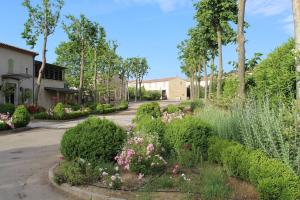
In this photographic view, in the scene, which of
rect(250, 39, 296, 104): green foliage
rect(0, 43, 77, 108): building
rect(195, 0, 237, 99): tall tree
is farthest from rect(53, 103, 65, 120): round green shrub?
rect(250, 39, 296, 104): green foliage

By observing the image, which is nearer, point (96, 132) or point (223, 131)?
point (96, 132)

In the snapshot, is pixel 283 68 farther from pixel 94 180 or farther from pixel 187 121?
pixel 94 180

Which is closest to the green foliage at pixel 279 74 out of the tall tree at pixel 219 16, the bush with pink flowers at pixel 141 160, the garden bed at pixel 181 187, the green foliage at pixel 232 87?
the green foliage at pixel 232 87

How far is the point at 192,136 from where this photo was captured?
366 inches

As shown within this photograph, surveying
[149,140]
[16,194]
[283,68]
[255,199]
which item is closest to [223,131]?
[149,140]

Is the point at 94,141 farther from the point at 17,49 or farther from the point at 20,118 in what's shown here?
the point at 17,49

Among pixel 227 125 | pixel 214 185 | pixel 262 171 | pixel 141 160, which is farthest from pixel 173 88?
pixel 262 171

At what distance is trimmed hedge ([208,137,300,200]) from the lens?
5199 mm

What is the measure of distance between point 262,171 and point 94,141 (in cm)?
407

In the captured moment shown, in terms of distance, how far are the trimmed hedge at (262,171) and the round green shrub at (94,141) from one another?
2.42m

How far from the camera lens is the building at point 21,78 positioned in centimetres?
3669

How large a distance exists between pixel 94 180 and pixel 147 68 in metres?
92.4

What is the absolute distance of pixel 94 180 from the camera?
738cm

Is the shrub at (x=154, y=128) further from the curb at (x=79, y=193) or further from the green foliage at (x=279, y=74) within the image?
the curb at (x=79, y=193)
